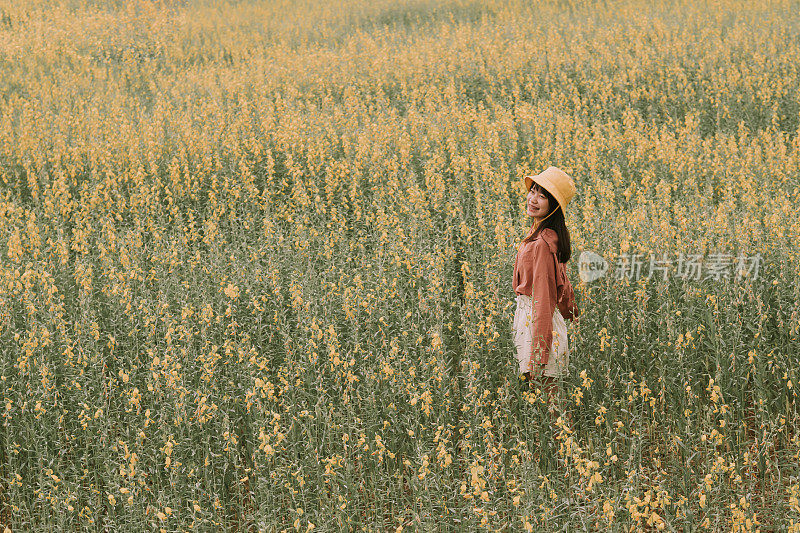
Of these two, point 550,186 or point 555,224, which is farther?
point 555,224

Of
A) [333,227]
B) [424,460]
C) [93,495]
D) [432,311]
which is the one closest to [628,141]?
[333,227]

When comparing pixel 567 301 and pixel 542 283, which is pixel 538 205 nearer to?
pixel 542 283

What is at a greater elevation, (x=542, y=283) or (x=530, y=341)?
(x=542, y=283)

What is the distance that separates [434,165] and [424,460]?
5.21 metres

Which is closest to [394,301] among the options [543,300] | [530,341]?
[530,341]

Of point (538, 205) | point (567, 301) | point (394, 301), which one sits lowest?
point (394, 301)

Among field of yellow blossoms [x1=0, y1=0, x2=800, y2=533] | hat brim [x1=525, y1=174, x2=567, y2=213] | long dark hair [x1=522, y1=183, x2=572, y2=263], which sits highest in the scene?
hat brim [x1=525, y1=174, x2=567, y2=213]

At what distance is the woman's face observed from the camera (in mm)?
4770

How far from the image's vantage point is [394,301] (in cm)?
595

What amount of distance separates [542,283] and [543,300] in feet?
0.36

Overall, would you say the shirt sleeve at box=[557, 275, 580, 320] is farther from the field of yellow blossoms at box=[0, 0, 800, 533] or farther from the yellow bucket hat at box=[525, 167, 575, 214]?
the yellow bucket hat at box=[525, 167, 575, 214]

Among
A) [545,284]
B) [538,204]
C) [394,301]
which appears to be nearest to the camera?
[545,284]

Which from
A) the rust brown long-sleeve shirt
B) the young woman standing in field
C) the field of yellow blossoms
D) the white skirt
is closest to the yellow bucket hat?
the young woman standing in field

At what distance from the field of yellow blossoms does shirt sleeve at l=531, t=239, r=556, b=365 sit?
12.2 inches
